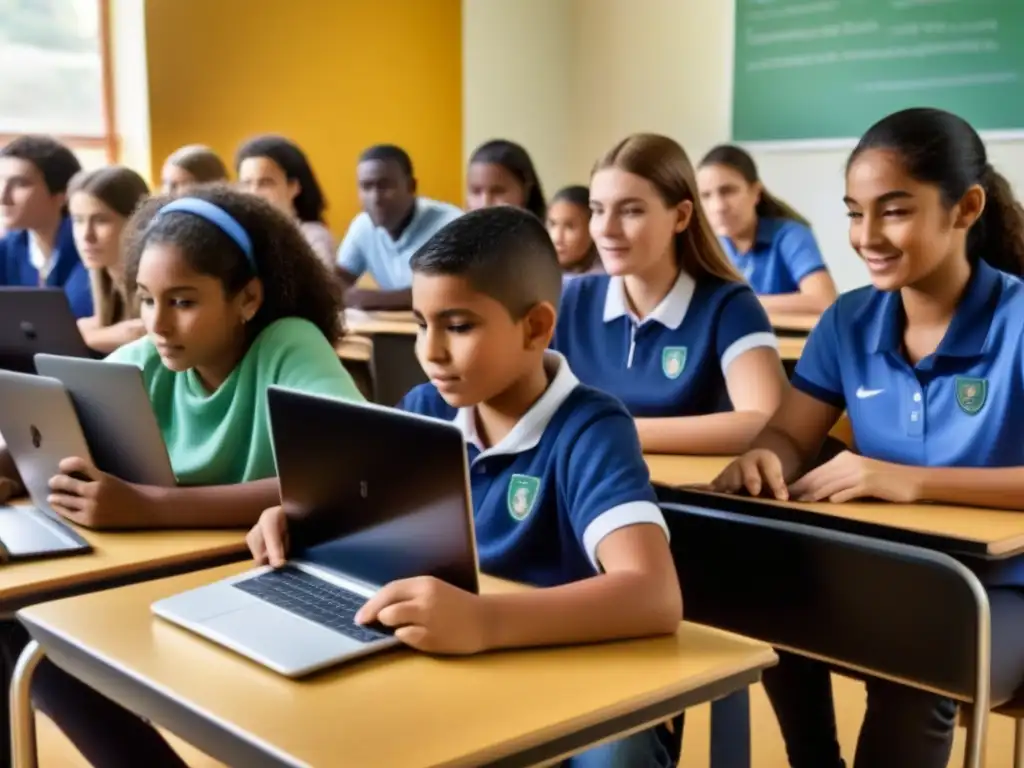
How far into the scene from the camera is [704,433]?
206 cm

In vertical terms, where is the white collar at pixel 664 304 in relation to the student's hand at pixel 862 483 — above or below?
above

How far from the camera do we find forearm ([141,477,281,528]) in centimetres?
156

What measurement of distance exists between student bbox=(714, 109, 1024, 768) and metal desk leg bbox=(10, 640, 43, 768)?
0.95 metres

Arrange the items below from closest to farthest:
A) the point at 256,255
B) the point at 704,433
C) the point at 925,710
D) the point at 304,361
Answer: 1. the point at 925,710
2. the point at 304,361
3. the point at 256,255
4. the point at 704,433

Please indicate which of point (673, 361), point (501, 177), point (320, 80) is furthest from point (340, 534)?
point (320, 80)

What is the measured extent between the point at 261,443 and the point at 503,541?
52cm

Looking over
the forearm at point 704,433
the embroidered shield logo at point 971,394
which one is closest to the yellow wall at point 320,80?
the forearm at point 704,433

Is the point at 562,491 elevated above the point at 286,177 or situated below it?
below

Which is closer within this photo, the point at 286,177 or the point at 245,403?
the point at 245,403

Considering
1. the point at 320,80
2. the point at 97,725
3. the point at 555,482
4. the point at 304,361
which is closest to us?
the point at 555,482

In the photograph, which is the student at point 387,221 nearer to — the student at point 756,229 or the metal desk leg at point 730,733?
the student at point 756,229

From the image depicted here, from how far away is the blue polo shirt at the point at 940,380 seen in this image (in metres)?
1.76

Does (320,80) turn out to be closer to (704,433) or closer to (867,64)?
(867,64)

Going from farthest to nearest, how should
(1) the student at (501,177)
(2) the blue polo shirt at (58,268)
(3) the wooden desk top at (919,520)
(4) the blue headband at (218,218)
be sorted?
(1) the student at (501,177), (2) the blue polo shirt at (58,268), (4) the blue headband at (218,218), (3) the wooden desk top at (919,520)
